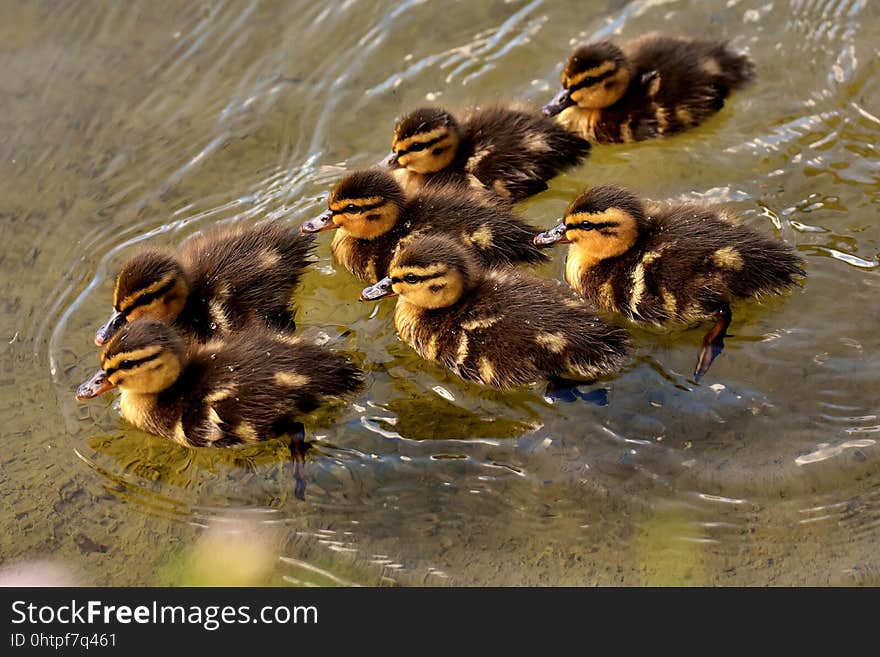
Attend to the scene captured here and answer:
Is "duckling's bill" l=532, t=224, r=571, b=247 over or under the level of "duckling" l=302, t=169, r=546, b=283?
under

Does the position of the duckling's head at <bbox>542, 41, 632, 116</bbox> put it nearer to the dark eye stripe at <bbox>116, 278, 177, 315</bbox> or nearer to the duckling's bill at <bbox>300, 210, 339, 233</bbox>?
the duckling's bill at <bbox>300, 210, 339, 233</bbox>

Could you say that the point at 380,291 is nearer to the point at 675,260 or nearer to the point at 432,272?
the point at 432,272

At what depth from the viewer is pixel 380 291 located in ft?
10.4

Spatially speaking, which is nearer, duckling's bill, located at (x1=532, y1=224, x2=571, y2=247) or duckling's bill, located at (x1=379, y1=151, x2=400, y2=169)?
duckling's bill, located at (x1=532, y1=224, x2=571, y2=247)

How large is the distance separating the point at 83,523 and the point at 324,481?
24.8 inches

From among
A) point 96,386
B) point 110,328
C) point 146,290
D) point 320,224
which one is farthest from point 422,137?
point 96,386

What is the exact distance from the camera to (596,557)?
2.66 m

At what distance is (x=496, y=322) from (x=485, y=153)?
828 millimetres

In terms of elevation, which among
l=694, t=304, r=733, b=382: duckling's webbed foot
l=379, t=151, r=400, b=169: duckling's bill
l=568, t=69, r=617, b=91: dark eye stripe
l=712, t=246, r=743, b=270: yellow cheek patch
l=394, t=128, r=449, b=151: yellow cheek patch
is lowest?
l=694, t=304, r=733, b=382: duckling's webbed foot

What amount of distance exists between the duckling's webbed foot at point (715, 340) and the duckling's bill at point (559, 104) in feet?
3.54

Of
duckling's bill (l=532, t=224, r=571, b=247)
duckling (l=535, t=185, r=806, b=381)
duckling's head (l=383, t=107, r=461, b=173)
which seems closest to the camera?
duckling (l=535, t=185, r=806, b=381)

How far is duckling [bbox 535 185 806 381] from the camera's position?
306 cm

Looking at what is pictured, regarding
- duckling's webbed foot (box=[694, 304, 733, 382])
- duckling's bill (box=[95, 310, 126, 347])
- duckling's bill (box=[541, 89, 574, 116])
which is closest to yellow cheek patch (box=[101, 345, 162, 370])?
duckling's bill (box=[95, 310, 126, 347])

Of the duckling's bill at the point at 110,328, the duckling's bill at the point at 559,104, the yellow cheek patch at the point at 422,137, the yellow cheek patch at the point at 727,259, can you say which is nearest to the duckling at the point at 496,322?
the yellow cheek patch at the point at 727,259
